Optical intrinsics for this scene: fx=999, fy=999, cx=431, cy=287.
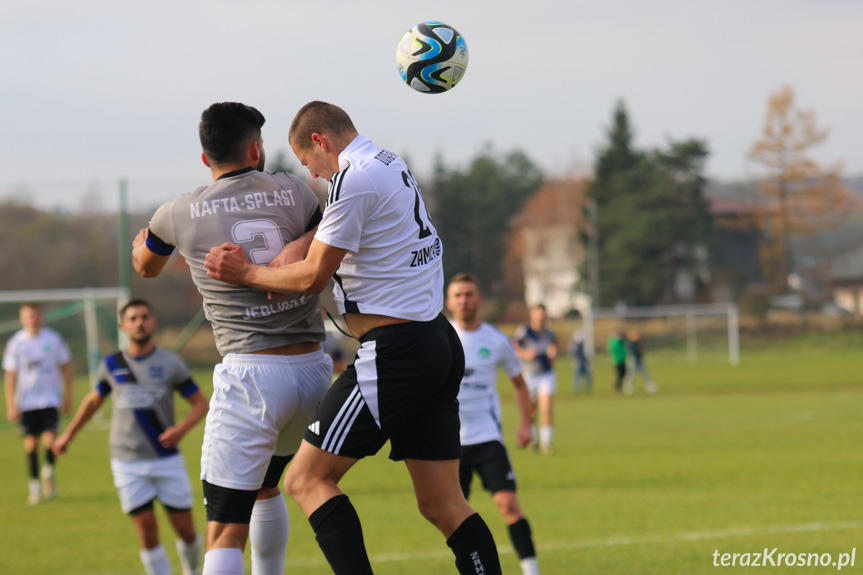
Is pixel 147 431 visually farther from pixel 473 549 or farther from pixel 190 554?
pixel 473 549

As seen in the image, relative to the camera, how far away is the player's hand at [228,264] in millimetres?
4160

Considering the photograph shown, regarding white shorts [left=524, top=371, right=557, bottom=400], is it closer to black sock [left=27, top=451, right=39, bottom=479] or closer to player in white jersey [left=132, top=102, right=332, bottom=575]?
black sock [left=27, top=451, right=39, bottom=479]

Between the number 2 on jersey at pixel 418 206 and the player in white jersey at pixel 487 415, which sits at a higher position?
the number 2 on jersey at pixel 418 206

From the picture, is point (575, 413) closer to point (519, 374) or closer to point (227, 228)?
point (519, 374)

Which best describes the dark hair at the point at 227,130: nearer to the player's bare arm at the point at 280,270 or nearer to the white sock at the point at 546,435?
the player's bare arm at the point at 280,270

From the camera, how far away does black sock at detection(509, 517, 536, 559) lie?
21.9 ft

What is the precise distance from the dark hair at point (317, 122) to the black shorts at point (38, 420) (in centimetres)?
976

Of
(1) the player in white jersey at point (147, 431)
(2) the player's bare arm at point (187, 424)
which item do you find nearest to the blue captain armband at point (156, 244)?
(2) the player's bare arm at point (187, 424)

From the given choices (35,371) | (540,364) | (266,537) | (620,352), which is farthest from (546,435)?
(620,352)

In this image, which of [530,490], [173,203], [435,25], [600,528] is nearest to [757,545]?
[600,528]

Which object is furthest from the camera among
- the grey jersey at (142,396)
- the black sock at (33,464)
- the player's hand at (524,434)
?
the black sock at (33,464)

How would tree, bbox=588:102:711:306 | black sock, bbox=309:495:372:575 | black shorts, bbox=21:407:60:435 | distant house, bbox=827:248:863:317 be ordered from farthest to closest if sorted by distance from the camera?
distant house, bbox=827:248:863:317 → tree, bbox=588:102:711:306 → black shorts, bbox=21:407:60:435 → black sock, bbox=309:495:372:575

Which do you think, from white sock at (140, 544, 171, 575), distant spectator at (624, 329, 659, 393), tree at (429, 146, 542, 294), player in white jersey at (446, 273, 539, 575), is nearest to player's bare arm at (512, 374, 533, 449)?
player in white jersey at (446, 273, 539, 575)

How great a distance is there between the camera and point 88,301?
22.4 m
